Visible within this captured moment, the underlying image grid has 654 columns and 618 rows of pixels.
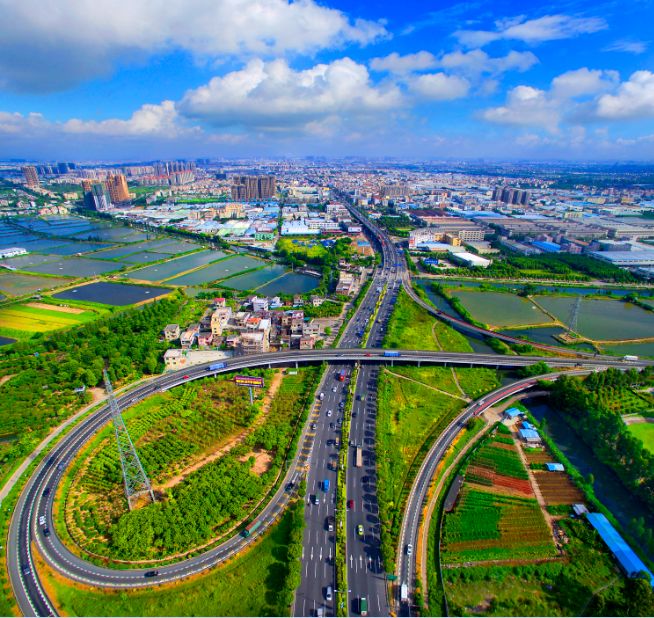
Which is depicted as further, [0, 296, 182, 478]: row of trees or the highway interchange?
[0, 296, 182, 478]: row of trees

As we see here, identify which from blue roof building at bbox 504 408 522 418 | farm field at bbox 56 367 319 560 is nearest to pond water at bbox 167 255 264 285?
farm field at bbox 56 367 319 560

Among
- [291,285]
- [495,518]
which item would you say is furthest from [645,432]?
[291,285]

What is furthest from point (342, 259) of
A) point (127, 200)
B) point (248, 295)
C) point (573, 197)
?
point (573, 197)

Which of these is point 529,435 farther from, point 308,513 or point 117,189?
point 117,189

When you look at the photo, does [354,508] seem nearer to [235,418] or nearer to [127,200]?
[235,418]

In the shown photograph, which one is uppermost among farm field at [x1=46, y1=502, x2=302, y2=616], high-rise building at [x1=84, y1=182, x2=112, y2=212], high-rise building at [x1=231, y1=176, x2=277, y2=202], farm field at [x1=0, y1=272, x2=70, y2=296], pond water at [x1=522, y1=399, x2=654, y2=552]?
high-rise building at [x1=231, y1=176, x2=277, y2=202]

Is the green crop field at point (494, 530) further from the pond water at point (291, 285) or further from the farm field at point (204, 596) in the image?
the pond water at point (291, 285)

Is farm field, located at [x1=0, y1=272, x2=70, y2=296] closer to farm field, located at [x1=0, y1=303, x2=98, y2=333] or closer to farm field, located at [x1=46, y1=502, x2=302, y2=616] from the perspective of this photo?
farm field, located at [x1=0, y1=303, x2=98, y2=333]
